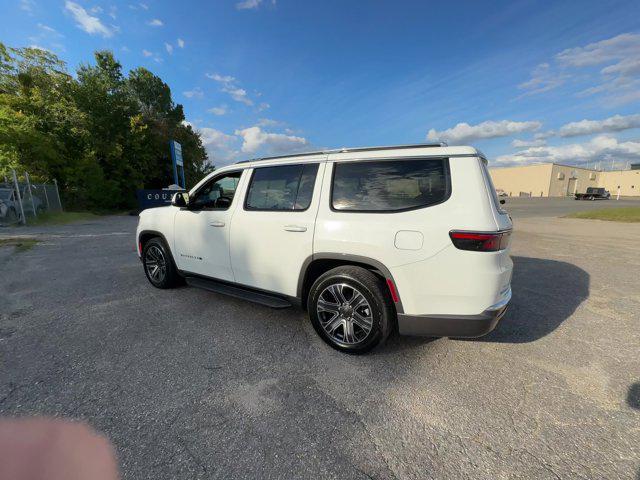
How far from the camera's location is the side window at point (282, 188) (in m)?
3.03

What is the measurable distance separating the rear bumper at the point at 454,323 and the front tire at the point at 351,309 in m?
0.20

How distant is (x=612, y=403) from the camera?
2.18 meters

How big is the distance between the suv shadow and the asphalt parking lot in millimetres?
34

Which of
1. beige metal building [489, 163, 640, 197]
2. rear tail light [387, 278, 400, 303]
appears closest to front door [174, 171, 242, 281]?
rear tail light [387, 278, 400, 303]

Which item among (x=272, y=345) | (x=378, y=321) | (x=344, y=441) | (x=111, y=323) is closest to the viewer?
(x=344, y=441)

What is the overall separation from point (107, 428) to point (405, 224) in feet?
8.52

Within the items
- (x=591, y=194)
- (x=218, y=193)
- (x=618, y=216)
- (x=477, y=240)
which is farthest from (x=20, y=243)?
(x=591, y=194)

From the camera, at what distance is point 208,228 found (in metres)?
3.66

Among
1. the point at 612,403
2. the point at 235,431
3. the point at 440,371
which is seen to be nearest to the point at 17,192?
the point at 235,431

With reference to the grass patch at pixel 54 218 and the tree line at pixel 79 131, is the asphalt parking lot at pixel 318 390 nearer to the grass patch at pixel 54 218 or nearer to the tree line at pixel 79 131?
the grass patch at pixel 54 218

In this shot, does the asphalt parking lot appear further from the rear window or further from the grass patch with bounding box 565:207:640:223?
the grass patch with bounding box 565:207:640:223

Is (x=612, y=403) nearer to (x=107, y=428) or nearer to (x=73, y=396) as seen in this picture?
(x=107, y=428)

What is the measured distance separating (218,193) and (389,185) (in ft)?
7.84

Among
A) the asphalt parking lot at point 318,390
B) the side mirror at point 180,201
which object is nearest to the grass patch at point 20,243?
the asphalt parking lot at point 318,390
